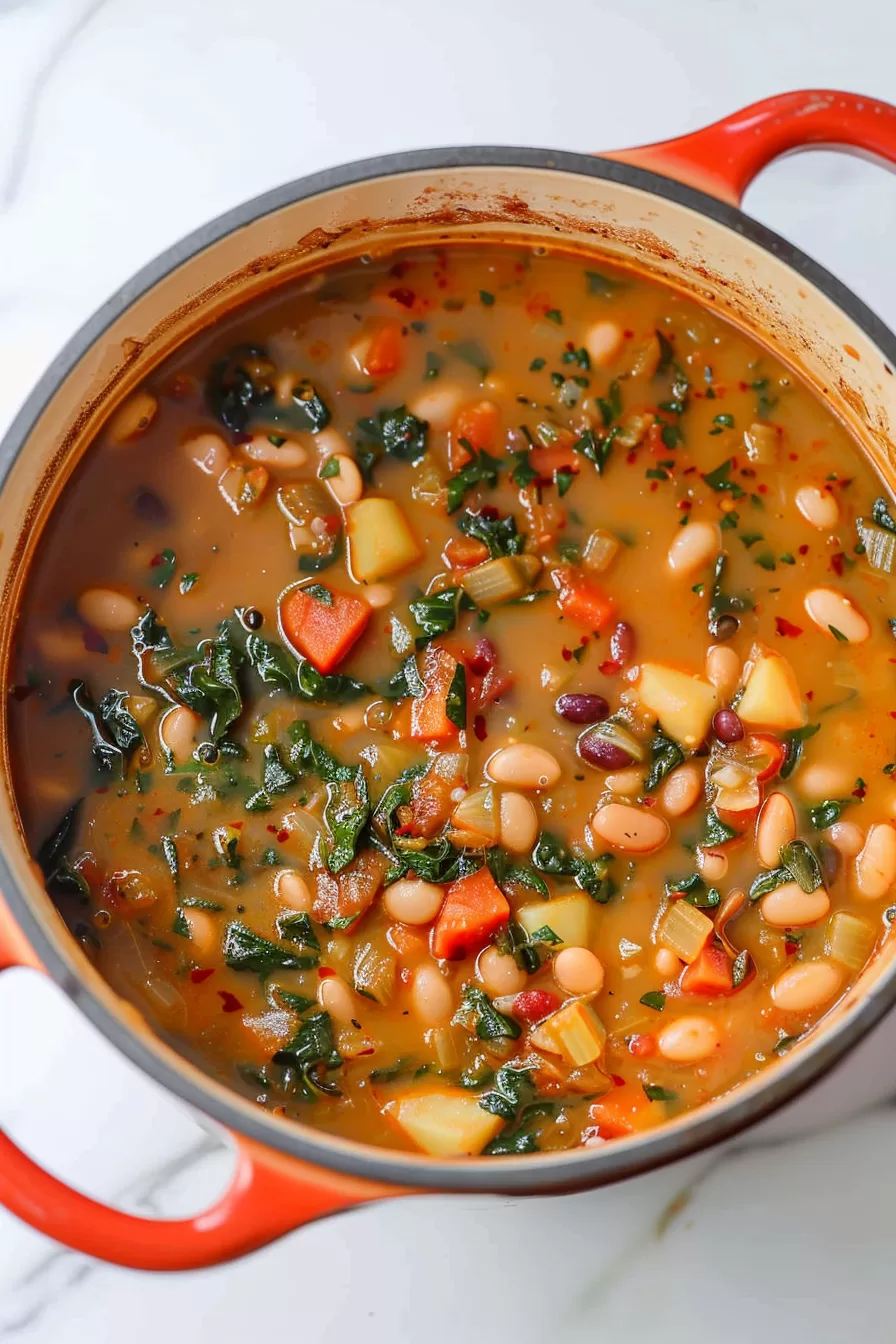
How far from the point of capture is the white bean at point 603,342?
5.95 feet

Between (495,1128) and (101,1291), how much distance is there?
727 mm

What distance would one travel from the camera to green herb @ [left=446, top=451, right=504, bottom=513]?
1.80m

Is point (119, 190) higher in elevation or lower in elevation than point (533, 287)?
higher

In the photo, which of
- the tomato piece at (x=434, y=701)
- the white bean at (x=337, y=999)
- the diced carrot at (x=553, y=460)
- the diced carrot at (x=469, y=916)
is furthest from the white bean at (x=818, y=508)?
the white bean at (x=337, y=999)

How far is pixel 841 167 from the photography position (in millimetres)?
2020

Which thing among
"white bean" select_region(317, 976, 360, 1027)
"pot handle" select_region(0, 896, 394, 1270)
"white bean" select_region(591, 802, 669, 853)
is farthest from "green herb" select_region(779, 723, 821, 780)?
"pot handle" select_region(0, 896, 394, 1270)

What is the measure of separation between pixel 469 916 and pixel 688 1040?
36 centimetres

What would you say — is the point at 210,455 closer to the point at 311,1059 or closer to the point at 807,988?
the point at 311,1059

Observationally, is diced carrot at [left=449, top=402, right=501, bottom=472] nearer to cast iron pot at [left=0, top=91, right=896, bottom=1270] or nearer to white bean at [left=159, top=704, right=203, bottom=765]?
cast iron pot at [left=0, top=91, right=896, bottom=1270]

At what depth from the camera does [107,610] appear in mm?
1775

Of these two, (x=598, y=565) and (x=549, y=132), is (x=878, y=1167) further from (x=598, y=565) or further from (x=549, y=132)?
(x=549, y=132)

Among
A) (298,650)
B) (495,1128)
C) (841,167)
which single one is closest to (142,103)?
(298,650)

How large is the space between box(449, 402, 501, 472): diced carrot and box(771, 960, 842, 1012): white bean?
2.93 feet

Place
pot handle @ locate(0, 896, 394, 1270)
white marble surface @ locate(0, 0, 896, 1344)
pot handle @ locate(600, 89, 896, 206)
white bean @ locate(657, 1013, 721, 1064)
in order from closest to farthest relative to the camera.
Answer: pot handle @ locate(0, 896, 394, 1270) < pot handle @ locate(600, 89, 896, 206) < white bean @ locate(657, 1013, 721, 1064) < white marble surface @ locate(0, 0, 896, 1344)
